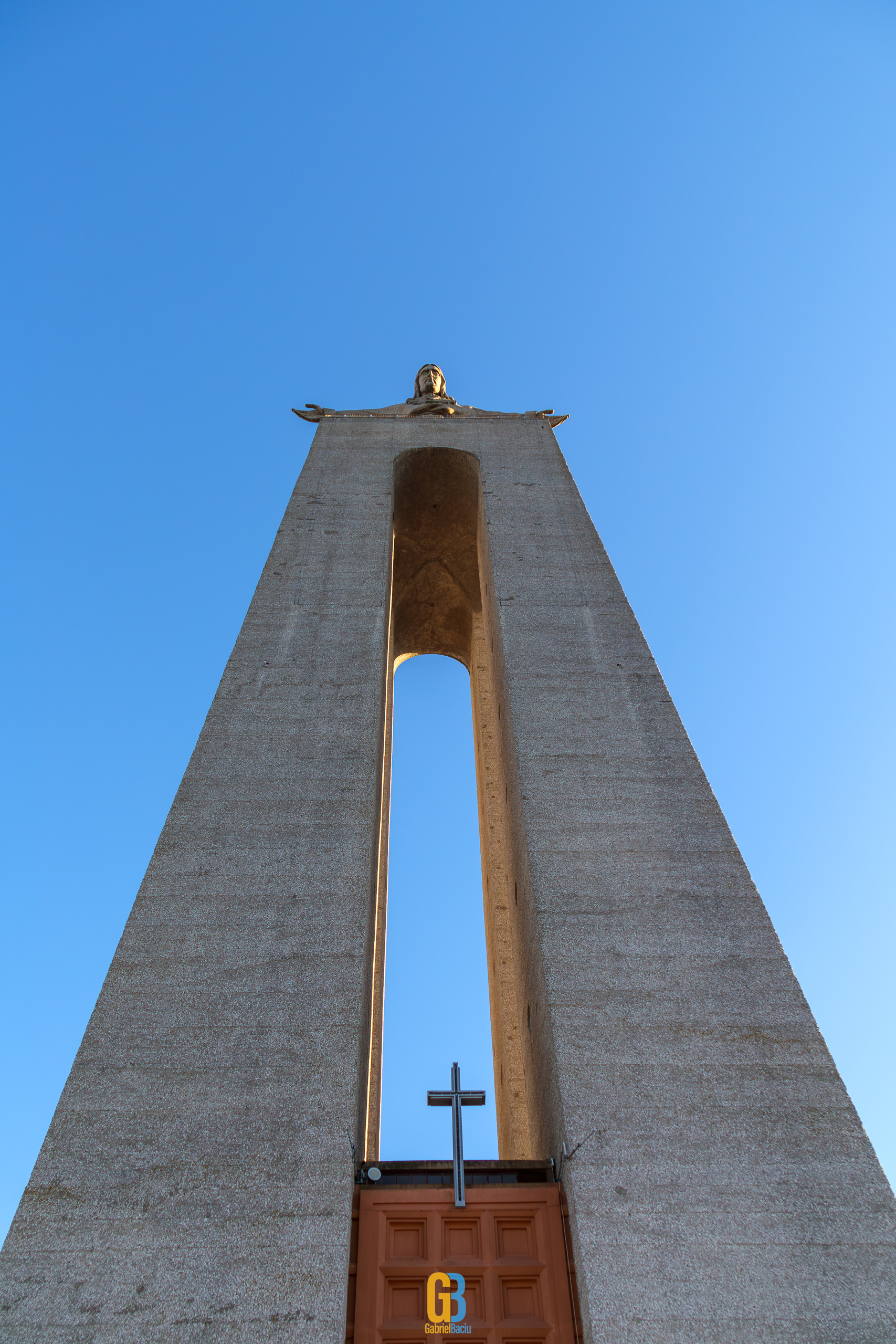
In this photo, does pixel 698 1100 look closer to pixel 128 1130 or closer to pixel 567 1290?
pixel 567 1290

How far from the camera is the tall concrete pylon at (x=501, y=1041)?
5.70m

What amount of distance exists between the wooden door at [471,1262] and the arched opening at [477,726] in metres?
1.67

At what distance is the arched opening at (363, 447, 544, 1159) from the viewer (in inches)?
399

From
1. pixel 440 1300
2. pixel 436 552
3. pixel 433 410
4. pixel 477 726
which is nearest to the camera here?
pixel 440 1300

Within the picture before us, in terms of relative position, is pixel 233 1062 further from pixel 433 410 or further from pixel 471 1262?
pixel 433 410

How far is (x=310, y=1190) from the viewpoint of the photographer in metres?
6.12

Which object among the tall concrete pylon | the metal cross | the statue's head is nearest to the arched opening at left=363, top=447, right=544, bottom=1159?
the tall concrete pylon

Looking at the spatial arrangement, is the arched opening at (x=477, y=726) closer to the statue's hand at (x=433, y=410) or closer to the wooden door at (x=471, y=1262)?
the wooden door at (x=471, y=1262)

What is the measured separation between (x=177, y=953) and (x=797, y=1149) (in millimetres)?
5203

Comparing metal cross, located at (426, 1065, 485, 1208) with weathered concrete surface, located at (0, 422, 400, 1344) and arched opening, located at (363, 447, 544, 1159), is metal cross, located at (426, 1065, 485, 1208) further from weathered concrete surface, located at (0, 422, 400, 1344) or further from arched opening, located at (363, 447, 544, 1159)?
arched opening, located at (363, 447, 544, 1159)

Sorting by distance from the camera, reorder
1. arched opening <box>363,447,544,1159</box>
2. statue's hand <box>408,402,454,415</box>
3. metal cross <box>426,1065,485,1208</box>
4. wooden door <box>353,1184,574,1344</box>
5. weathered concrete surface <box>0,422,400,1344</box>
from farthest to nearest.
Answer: statue's hand <box>408,402,454,415</box> → arched opening <box>363,447,544,1159</box> → metal cross <box>426,1065,485,1208</box> → wooden door <box>353,1184,574,1344</box> → weathered concrete surface <box>0,422,400,1344</box>

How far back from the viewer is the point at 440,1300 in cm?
625

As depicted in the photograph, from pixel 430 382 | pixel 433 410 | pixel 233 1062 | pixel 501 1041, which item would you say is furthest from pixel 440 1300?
pixel 430 382

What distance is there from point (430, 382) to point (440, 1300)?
1787cm
